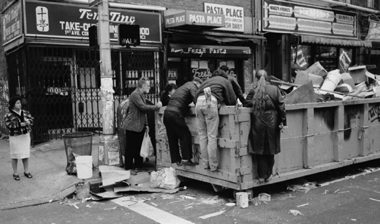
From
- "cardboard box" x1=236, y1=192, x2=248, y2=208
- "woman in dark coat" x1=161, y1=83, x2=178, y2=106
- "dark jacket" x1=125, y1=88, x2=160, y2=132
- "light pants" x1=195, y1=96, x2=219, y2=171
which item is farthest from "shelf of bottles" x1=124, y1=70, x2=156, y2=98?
"cardboard box" x1=236, y1=192, x2=248, y2=208

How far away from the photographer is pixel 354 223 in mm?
4840

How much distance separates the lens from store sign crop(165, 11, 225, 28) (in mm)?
11952

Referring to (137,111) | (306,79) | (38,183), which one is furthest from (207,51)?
(38,183)

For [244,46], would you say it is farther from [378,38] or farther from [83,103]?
[378,38]

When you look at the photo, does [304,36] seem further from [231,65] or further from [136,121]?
[136,121]

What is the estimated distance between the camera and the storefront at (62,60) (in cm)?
1009

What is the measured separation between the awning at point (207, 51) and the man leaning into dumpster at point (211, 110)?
256 inches

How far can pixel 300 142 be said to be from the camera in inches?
260

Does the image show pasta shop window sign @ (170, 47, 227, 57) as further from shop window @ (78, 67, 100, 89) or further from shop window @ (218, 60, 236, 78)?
shop window @ (78, 67, 100, 89)

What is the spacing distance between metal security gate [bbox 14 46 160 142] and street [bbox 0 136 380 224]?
3632 mm

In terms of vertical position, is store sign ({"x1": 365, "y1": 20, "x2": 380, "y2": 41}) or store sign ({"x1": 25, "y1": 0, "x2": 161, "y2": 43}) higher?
store sign ({"x1": 365, "y1": 20, "x2": 380, "y2": 41})

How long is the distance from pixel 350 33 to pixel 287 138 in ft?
47.7

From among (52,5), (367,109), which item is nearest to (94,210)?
(367,109)

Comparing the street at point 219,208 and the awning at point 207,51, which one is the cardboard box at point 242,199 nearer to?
the street at point 219,208
